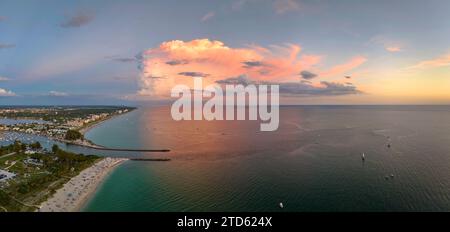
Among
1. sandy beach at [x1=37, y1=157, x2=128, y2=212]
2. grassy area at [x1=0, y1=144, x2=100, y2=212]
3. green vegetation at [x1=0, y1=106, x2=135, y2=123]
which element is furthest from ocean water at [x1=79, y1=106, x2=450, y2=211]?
green vegetation at [x1=0, y1=106, x2=135, y2=123]

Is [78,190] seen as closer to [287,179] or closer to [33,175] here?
[33,175]

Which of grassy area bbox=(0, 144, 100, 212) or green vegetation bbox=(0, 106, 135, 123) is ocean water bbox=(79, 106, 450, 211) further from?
green vegetation bbox=(0, 106, 135, 123)

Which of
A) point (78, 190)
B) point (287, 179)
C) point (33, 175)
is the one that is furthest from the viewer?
point (33, 175)

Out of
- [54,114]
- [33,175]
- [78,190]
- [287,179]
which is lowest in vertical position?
[78,190]

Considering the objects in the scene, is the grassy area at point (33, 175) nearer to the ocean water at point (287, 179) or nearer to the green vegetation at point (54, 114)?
the ocean water at point (287, 179)

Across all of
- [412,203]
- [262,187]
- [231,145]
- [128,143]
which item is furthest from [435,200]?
[128,143]

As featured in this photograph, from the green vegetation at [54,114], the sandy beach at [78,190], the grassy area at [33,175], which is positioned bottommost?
the sandy beach at [78,190]

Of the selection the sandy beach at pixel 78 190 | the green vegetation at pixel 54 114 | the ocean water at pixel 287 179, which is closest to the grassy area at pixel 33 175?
the sandy beach at pixel 78 190

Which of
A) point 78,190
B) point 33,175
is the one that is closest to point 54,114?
point 33,175
